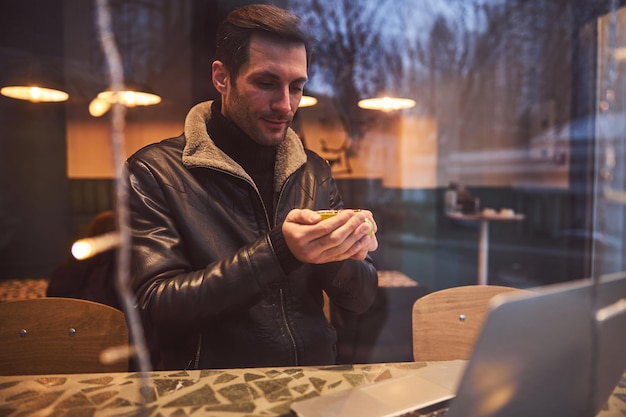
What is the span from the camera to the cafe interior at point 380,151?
2.49 feet

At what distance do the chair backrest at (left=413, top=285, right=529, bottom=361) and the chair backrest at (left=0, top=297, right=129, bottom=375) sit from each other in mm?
699

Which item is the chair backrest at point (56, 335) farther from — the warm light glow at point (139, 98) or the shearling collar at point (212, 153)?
the warm light glow at point (139, 98)

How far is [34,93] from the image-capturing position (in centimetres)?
185

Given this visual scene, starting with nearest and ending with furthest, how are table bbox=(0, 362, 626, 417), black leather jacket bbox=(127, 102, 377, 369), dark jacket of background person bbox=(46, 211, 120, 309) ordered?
table bbox=(0, 362, 626, 417) → black leather jacket bbox=(127, 102, 377, 369) → dark jacket of background person bbox=(46, 211, 120, 309)

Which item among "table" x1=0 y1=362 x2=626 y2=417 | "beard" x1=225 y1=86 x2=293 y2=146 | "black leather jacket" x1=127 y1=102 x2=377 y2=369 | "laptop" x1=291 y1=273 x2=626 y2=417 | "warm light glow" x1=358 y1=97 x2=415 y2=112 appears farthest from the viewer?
"warm light glow" x1=358 y1=97 x2=415 y2=112

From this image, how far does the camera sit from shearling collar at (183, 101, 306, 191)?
99 centimetres

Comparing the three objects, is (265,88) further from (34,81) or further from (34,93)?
(34,93)

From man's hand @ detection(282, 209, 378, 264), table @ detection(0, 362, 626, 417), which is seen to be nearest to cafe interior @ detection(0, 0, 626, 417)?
table @ detection(0, 362, 626, 417)

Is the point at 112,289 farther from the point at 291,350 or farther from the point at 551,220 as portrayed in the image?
the point at 551,220

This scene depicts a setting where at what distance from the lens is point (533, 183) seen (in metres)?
4.88

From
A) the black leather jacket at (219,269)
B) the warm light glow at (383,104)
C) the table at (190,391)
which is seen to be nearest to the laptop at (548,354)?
the table at (190,391)

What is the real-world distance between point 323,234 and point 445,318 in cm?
52

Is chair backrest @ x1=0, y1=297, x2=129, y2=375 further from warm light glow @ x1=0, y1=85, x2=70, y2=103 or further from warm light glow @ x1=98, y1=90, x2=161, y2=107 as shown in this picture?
warm light glow @ x1=0, y1=85, x2=70, y2=103

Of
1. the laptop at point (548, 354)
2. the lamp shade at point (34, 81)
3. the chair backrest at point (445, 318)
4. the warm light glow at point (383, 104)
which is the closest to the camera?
the laptop at point (548, 354)
